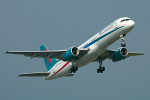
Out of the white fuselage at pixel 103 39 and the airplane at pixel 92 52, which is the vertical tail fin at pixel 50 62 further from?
→ the white fuselage at pixel 103 39

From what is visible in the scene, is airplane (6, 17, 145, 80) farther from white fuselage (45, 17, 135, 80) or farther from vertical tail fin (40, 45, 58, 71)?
vertical tail fin (40, 45, 58, 71)

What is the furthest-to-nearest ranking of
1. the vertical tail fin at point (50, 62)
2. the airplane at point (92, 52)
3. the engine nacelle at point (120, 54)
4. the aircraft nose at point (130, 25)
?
the vertical tail fin at point (50, 62), the engine nacelle at point (120, 54), the airplane at point (92, 52), the aircraft nose at point (130, 25)

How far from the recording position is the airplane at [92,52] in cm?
3941

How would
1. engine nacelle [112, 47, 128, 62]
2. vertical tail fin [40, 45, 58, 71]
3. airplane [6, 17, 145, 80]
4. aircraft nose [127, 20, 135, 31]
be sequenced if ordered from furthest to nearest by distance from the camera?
vertical tail fin [40, 45, 58, 71] → engine nacelle [112, 47, 128, 62] → airplane [6, 17, 145, 80] → aircraft nose [127, 20, 135, 31]

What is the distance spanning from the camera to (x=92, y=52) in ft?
135

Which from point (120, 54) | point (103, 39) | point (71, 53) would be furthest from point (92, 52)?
point (120, 54)

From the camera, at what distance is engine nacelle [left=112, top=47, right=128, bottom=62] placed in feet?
145

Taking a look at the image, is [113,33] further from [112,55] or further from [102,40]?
[112,55]

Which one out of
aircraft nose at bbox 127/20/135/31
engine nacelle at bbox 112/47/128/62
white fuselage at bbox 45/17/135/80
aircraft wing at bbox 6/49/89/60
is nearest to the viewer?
aircraft nose at bbox 127/20/135/31

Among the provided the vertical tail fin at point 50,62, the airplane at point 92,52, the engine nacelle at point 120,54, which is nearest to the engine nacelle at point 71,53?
the airplane at point 92,52

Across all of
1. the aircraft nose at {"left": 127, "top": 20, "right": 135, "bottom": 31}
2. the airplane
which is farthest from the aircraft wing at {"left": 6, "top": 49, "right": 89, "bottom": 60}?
the aircraft nose at {"left": 127, "top": 20, "right": 135, "bottom": 31}

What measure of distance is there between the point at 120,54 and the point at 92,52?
15.9 ft

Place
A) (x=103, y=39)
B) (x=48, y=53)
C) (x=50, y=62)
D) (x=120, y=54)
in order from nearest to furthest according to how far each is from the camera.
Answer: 1. (x=103, y=39)
2. (x=48, y=53)
3. (x=120, y=54)
4. (x=50, y=62)

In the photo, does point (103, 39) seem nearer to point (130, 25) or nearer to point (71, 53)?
point (130, 25)
